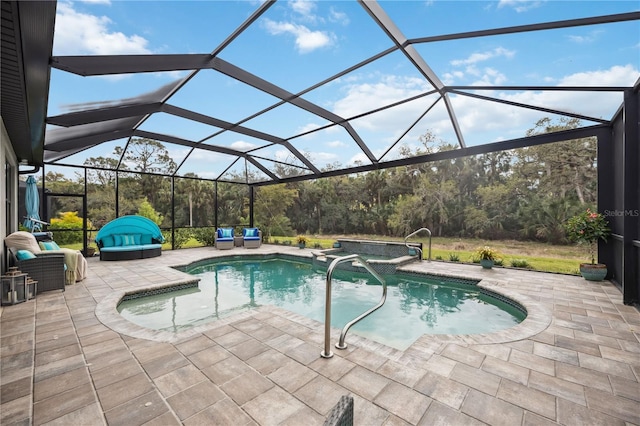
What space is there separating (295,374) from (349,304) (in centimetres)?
333

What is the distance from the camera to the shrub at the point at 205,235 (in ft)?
41.7

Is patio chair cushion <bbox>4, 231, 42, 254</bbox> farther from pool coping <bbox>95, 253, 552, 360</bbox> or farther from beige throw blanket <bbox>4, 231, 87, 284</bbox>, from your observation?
pool coping <bbox>95, 253, 552, 360</bbox>

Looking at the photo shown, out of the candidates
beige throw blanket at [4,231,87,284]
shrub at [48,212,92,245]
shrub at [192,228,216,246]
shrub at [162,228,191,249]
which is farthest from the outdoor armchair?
shrub at [48,212,92,245]

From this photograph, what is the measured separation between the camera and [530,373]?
261cm

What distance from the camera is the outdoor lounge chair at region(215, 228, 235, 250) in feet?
37.7

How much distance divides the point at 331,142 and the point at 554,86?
212 inches

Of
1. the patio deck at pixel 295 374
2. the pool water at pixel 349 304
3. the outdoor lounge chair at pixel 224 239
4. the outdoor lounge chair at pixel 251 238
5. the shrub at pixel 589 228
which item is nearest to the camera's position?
the patio deck at pixel 295 374

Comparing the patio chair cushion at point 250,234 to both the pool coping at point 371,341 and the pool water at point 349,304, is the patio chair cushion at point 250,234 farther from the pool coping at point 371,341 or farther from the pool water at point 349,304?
the pool coping at point 371,341

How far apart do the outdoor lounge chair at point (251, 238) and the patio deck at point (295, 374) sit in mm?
7992

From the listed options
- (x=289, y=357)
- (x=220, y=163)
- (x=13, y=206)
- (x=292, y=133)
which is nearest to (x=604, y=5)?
(x=289, y=357)

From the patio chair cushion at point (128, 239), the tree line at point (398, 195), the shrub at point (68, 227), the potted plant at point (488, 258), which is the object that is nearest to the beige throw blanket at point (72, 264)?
the patio chair cushion at point (128, 239)

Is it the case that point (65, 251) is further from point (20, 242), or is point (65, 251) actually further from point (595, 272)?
point (595, 272)

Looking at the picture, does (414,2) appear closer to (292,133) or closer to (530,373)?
(530,373)

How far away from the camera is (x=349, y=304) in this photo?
5730mm
